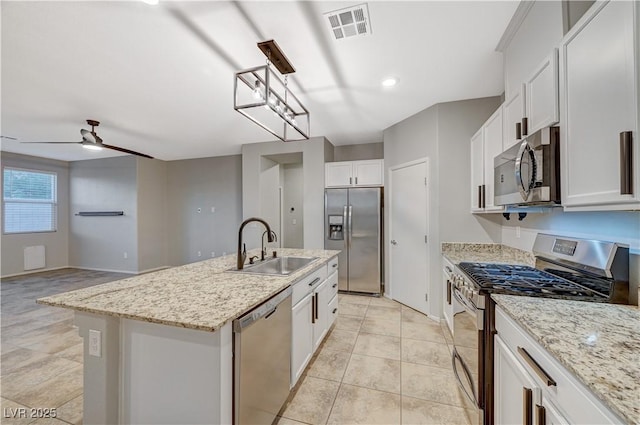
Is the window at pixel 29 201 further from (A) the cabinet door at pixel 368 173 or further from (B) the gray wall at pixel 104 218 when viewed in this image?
(A) the cabinet door at pixel 368 173

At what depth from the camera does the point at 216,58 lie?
2.18 m

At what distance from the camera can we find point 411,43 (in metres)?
2.01

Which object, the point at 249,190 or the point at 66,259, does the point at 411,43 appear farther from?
the point at 66,259

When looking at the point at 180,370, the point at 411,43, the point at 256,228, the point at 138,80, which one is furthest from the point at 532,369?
the point at 256,228

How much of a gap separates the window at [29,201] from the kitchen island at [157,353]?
6549 millimetres

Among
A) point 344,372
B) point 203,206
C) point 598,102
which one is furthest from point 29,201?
point 598,102

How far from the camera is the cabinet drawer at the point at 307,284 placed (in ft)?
5.81

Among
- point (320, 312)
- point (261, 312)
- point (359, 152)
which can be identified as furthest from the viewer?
point (359, 152)

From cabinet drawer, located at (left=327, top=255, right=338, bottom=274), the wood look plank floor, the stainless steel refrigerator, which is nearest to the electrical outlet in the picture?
the wood look plank floor

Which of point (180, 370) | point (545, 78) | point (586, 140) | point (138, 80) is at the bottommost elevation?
point (180, 370)

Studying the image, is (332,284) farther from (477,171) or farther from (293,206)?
(293,206)

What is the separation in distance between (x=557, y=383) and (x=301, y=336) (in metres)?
1.47

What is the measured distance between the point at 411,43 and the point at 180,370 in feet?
8.79

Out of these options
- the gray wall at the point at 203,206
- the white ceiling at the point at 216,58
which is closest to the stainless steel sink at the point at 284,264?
the white ceiling at the point at 216,58
